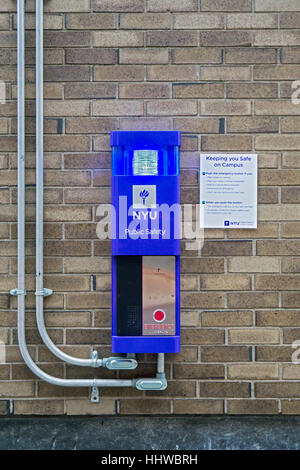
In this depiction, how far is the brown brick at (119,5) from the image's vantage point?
2615 mm

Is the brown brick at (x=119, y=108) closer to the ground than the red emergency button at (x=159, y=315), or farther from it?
farther from it

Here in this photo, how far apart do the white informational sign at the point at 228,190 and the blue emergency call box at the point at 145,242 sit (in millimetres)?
235

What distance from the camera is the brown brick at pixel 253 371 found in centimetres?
262

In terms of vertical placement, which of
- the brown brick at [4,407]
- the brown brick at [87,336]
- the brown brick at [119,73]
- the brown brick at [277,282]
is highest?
the brown brick at [119,73]

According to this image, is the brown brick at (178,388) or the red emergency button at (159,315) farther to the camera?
the brown brick at (178,388)

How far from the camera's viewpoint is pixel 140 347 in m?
2.41

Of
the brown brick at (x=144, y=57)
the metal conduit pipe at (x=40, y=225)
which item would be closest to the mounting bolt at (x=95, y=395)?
the metal conduit pipe at (x=40, y=225)

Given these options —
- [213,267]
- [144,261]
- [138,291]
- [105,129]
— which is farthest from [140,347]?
[105,129]

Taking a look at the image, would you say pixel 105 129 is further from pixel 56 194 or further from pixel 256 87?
pixel 256 87

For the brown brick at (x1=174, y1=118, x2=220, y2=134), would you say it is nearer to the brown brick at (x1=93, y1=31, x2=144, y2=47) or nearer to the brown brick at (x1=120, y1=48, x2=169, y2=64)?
the brown brick at (x1=120, y1=48, x2=169, y2=64)

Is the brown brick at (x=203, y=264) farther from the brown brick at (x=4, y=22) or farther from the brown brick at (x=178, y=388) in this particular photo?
the brown brick at (x=4, y=22)

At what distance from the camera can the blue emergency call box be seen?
2.39 meters

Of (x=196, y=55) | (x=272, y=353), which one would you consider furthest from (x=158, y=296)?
(x=196, y=55)

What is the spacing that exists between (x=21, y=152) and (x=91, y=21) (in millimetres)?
807
